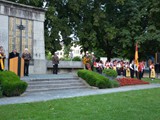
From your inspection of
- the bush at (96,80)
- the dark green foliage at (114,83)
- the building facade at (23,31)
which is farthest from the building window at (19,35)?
the dark green foliage at (114,83)

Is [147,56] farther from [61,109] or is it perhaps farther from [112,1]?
[61,109]

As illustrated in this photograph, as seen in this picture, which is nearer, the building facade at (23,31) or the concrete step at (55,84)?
the concrete step at (55,84)

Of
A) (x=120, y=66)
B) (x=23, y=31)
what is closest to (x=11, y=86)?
(x=23, y=31)

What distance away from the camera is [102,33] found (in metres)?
37.1

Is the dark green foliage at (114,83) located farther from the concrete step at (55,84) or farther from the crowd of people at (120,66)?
the crowd of people at (120,66)

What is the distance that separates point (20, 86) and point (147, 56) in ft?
94.1

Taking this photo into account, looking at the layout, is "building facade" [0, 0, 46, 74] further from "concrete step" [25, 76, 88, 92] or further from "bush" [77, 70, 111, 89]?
"bush" [77, 70, 111, 89]

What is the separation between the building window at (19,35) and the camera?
22.9m

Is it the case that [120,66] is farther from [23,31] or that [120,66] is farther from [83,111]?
[83,111]

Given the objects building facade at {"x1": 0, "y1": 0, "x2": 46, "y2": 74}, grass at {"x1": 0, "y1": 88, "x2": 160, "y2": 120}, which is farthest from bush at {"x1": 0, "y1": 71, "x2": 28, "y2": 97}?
building facade at {"x1": 0, "y1": 0, "x2": 46, "y2": 74}

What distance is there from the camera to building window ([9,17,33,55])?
75.0 feet

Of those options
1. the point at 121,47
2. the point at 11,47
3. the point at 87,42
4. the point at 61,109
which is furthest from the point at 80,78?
the point at 121,47

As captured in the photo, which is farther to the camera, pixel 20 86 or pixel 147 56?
pixel 147 56

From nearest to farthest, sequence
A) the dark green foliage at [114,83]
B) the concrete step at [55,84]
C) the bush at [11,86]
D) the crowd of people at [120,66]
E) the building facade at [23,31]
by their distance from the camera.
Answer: the bush at [11,86]
the concrete step at [55,84]
the dark green foliage at [114,83]
the building facade at [23,31]
the crowd of people at [120,66]
